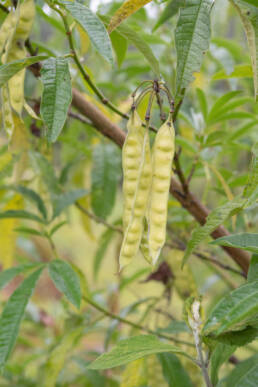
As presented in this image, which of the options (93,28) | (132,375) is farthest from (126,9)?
(132,375)

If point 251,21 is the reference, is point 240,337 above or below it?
below

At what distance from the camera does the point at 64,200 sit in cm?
80

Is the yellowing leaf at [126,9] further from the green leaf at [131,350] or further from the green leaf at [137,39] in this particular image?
the green leaf at [131,350]

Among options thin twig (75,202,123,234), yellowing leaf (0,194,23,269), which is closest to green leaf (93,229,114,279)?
thin twig (75,202,123,234)

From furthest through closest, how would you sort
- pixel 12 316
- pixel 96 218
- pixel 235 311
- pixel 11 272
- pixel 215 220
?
pixel 96 218 < pixel 11 272 < pixel 12 316 < pixel 215 220 < pixel 235 311

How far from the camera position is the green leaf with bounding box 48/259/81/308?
599mm

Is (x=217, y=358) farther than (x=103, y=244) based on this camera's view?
No

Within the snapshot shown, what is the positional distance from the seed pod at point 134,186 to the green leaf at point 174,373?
0.29 m

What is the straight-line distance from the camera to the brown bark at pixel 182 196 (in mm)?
625

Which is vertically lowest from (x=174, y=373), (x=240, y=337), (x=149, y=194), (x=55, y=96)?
(x=174, y=373)

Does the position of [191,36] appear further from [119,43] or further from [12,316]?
[12,316]

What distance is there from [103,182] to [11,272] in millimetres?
277

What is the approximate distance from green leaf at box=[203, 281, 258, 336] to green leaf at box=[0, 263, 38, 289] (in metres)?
0.40

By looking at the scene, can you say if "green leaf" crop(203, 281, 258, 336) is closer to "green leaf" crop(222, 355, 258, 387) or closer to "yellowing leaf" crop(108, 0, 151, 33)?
"green leaf" crop(222, 355, 258, 387)
